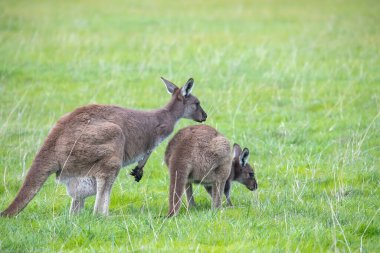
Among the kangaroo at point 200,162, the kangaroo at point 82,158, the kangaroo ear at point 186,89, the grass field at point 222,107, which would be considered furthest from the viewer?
the kangaroo ear at point 186,89

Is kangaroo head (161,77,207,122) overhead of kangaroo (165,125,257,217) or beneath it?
overhead

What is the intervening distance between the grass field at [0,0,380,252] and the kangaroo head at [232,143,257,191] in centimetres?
15

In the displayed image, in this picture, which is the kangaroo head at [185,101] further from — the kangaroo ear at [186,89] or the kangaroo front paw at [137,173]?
the kangaroo front paw at [137,173]

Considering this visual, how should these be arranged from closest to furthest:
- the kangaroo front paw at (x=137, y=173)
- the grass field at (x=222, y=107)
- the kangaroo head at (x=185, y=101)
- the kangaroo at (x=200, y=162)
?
the grass field at (x=222, y=107) < the kangaroo at (x=200, y=162) < the kangaroo front paw at (x=137, y=173) < the kangaroo head at (x=185, y=101)

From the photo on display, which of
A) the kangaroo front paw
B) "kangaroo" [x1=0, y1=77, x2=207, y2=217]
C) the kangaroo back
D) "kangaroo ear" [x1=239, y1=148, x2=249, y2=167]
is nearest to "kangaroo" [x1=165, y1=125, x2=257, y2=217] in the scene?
"kangaroo ear" [x1=239, y1=148, x2=249, y2=167]

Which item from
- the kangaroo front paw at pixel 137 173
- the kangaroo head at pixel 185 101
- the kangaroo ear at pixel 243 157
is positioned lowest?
the kangaroo front paw at pixel 137 173

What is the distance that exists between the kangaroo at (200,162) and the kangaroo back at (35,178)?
1.22 meters

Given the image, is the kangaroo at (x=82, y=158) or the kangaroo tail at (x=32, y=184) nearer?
the kangaroo tail at (x=32, y=184)

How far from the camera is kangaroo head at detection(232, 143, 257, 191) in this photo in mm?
7963

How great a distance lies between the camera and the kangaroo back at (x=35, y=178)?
6168 millimetres

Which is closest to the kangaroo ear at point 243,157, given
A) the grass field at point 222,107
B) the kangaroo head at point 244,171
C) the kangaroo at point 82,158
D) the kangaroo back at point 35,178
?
the kangaroo head at point 244,171

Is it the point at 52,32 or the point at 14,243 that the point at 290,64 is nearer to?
the point at 52,32

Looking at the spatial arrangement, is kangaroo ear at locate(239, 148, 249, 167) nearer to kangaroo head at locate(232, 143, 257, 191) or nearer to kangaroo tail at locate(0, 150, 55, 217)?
kangaroo head at locate(232, 143, 257, 191)

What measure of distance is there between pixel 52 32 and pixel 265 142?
1037 centimetres
